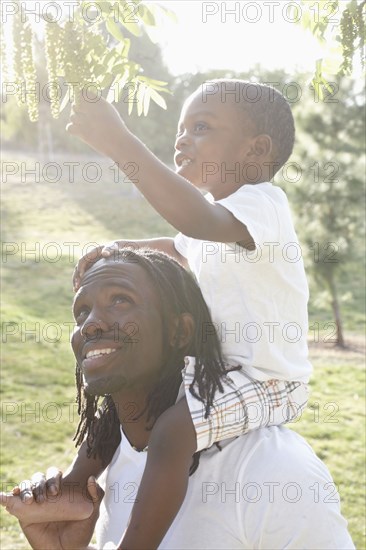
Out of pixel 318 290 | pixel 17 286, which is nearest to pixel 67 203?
pixel 17 286

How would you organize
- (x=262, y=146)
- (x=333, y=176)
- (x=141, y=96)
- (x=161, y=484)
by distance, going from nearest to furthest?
(x=161, y=484)
(x=141, y=96)
(x=262, y=146)
(x=333, y=176)

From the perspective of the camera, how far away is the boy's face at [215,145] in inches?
115

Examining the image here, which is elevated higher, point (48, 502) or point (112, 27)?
point (112, 27)

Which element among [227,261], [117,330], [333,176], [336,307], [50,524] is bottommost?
[336,307]

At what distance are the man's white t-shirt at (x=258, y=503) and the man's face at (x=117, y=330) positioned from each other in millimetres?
355

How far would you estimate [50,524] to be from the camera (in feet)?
7.44

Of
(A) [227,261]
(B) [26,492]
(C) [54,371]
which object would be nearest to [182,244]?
(A) [227,261]

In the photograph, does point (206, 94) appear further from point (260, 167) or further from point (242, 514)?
point (242, 514)

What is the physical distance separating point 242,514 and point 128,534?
35 cm

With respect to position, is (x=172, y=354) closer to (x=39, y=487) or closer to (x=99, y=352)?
(x=99, y=352)

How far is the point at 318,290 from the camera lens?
14859 millimetres

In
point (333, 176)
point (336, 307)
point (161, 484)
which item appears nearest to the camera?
point (161, 484)

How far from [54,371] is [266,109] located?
782 cm

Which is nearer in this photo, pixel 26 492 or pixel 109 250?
pixel 26 492
